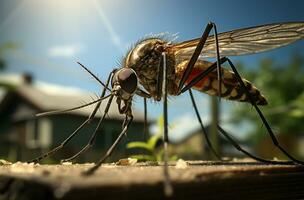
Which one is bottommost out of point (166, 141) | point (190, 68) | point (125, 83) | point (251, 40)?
point (166, 141)

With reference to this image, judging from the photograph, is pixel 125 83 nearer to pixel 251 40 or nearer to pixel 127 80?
pixel 127 80

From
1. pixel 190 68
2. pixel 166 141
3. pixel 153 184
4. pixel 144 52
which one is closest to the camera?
pixel 153 184

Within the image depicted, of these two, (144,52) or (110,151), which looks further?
(144,52)

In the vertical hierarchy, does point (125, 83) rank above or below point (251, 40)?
below

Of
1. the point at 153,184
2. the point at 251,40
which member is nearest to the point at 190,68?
the point at 251,40

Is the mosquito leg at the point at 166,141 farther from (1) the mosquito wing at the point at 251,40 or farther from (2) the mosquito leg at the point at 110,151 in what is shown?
(1) the mosquito wing at the point at 251,40

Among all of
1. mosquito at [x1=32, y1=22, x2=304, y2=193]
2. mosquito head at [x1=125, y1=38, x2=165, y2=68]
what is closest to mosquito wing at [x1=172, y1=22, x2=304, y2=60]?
mosquito at [x1=32, y1=22, x2=304, y2=193]

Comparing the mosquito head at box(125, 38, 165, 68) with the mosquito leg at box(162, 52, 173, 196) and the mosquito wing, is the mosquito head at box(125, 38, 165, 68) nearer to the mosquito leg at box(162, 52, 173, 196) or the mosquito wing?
the mosquito wing
